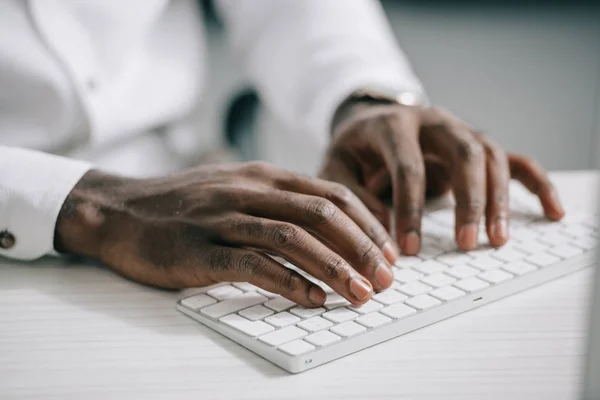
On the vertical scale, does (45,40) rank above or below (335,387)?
above

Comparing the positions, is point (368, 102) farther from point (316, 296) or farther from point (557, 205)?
point (316, 296)

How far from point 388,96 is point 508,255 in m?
0.34

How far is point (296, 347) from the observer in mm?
447

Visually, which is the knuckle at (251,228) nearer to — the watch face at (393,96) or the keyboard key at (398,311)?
the keyboard key at (398,311)

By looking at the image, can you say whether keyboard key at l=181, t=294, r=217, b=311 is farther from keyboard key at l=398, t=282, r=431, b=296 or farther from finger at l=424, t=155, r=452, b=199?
finger at l=424, t=155, r=452, b=199

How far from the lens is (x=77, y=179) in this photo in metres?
0.64

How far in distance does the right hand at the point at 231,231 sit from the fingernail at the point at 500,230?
0.12m

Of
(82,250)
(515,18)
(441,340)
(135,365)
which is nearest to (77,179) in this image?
(82,250)

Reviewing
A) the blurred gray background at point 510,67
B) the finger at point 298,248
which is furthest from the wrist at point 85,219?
the blurred gray background at point 510,67

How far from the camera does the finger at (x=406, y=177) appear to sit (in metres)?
0.64

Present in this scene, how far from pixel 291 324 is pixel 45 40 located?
1.87 ft

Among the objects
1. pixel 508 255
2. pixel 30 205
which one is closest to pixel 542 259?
pixel 508 255

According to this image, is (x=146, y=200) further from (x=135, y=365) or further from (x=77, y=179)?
(x=135, y=365)

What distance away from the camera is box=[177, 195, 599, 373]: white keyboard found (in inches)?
18.2
